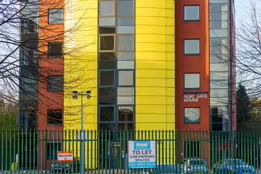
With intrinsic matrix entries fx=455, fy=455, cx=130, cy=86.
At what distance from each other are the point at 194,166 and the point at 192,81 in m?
22.1

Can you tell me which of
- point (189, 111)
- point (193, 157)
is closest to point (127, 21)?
point (189, 111)

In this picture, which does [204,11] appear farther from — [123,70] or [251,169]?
[251,169]

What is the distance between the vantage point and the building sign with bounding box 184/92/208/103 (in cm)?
4216

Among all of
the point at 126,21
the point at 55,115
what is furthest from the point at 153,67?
the point at 55,115

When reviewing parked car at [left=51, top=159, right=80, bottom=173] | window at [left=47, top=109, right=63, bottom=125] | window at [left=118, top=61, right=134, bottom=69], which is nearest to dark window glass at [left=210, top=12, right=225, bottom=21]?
window at [left=118, top=61, right=134, bottom=69]

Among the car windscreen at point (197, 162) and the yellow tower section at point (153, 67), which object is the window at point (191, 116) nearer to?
the yellow tower section at point (153, 67)

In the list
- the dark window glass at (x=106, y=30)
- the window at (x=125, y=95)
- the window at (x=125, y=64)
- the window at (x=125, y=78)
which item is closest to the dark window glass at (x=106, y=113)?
the window at (x=125, y=95)

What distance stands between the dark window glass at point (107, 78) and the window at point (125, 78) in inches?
27.7

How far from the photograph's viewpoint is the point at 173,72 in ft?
132

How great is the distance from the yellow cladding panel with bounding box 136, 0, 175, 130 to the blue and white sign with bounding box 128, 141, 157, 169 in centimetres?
1948

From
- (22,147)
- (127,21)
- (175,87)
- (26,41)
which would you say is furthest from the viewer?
(175,87)

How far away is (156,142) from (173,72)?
21.0 metres

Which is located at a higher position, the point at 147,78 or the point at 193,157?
the point at 147,78

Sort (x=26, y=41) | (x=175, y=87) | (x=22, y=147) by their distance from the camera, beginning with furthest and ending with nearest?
(x=175, y=87)
(x=22, y=147)
(x=26, y=41)
